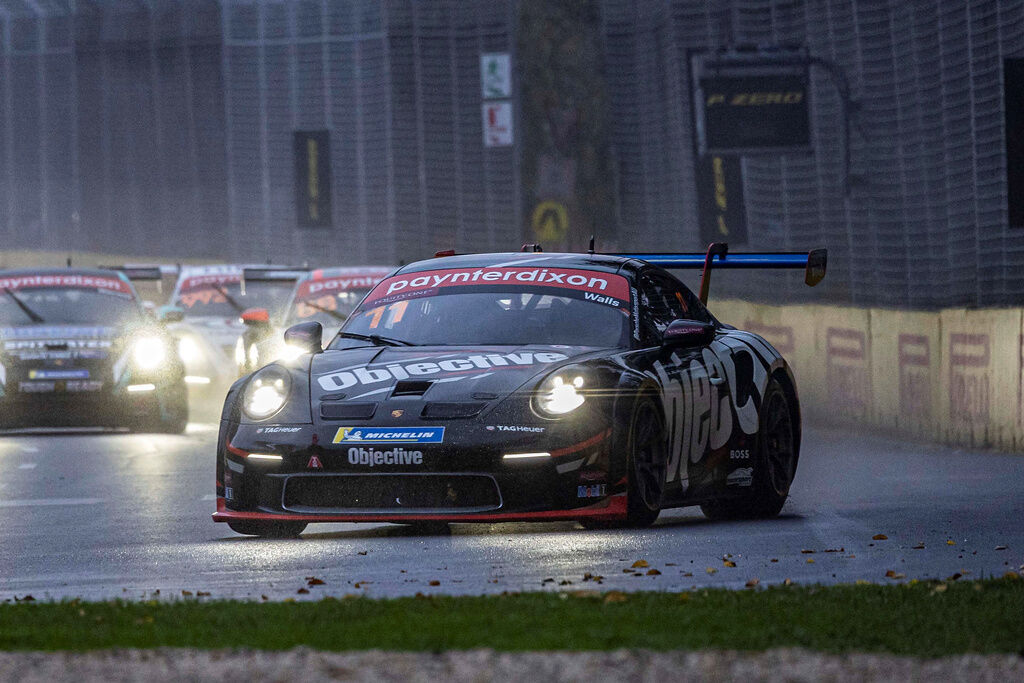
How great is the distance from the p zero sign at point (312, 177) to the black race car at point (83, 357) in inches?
777

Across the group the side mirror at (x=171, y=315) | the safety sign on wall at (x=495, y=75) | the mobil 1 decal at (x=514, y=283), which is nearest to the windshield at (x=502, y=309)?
the mobil 1 decal at (x=514, y=283)

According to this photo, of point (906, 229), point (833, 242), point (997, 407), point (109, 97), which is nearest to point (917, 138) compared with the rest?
point (906, 229)

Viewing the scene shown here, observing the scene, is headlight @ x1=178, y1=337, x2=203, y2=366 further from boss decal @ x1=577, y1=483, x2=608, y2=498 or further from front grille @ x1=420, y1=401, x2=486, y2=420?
boss decal @ x1=577, y1=483, x2=608, y2=498

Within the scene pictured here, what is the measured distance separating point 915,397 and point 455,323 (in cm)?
812

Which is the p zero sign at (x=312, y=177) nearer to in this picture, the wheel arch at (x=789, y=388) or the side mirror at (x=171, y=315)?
the side mirror at (x=171, y=315)

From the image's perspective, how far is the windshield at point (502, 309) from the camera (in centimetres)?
991

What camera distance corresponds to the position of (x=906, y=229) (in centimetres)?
2205

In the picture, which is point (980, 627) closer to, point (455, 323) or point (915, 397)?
point (455, 323)

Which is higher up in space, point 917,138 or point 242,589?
point 917,138

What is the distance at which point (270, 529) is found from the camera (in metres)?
9.52

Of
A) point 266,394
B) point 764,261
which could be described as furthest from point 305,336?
point 764,261

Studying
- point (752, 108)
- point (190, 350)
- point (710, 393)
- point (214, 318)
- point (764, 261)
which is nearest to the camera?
point (710, 393)

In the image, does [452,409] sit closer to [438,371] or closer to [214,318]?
[438,371]

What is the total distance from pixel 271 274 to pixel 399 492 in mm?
12602
